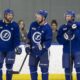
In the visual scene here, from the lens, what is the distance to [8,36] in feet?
35.1

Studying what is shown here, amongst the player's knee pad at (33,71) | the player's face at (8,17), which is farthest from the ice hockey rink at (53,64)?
the player's face at (8,17)

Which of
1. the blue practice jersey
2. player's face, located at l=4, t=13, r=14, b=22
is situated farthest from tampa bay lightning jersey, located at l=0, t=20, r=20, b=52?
the blue practice jersey

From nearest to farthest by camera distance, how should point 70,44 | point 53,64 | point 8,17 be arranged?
point 70,44, point 8,17, point 53,64

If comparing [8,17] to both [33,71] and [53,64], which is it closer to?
[33,71]

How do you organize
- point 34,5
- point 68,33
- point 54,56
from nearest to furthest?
point 68,33
point 54,56
point 34,5

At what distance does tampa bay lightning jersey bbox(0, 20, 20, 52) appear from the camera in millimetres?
10688

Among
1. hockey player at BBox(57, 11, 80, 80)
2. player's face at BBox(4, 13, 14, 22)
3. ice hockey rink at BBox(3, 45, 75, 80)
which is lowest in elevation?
ice hockey rink at BBox(3, 45, 75, 80)

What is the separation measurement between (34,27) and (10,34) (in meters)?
0.49

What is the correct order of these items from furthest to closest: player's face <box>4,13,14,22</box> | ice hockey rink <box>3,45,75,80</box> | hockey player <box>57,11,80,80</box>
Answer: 1. ice hockey rink <box>3,45,75,80</box>
2. player's face <box>4,13,14,22</box>
3. hockey player <box>57,11,80,80</box>

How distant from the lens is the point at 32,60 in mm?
10625

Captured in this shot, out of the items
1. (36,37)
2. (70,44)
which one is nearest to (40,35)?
(36,37)

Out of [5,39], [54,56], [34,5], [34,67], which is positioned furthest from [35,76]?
[34,5]

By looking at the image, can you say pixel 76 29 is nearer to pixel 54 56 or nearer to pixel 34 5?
pixel 54 56

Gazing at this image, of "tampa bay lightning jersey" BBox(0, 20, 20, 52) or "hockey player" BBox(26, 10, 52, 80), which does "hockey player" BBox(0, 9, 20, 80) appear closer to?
"tampa bay lightning jersey" BBox(0, 20, 20, 52)
